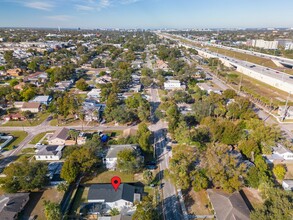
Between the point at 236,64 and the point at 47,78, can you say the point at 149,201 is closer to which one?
the point at 47,78

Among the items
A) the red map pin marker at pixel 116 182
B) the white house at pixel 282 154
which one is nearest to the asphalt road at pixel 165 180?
the red map pin marker at pixel 116 182

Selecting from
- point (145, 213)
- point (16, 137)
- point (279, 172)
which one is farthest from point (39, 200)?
point (279, 172)

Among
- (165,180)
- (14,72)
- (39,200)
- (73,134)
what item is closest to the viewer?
(39,200)

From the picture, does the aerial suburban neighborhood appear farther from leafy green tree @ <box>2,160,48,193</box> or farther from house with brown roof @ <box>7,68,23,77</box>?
house with brown roof @ <box>7,68,23,77</box>

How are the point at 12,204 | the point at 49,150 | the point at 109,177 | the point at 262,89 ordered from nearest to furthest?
the point at 12,204, the point at 109,177, the point at 49,150, the point at 262,89

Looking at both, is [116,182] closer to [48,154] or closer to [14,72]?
[48,154]

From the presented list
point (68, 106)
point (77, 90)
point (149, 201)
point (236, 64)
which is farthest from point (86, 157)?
point (236, 64)

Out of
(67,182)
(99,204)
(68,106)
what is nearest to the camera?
(99,204)
